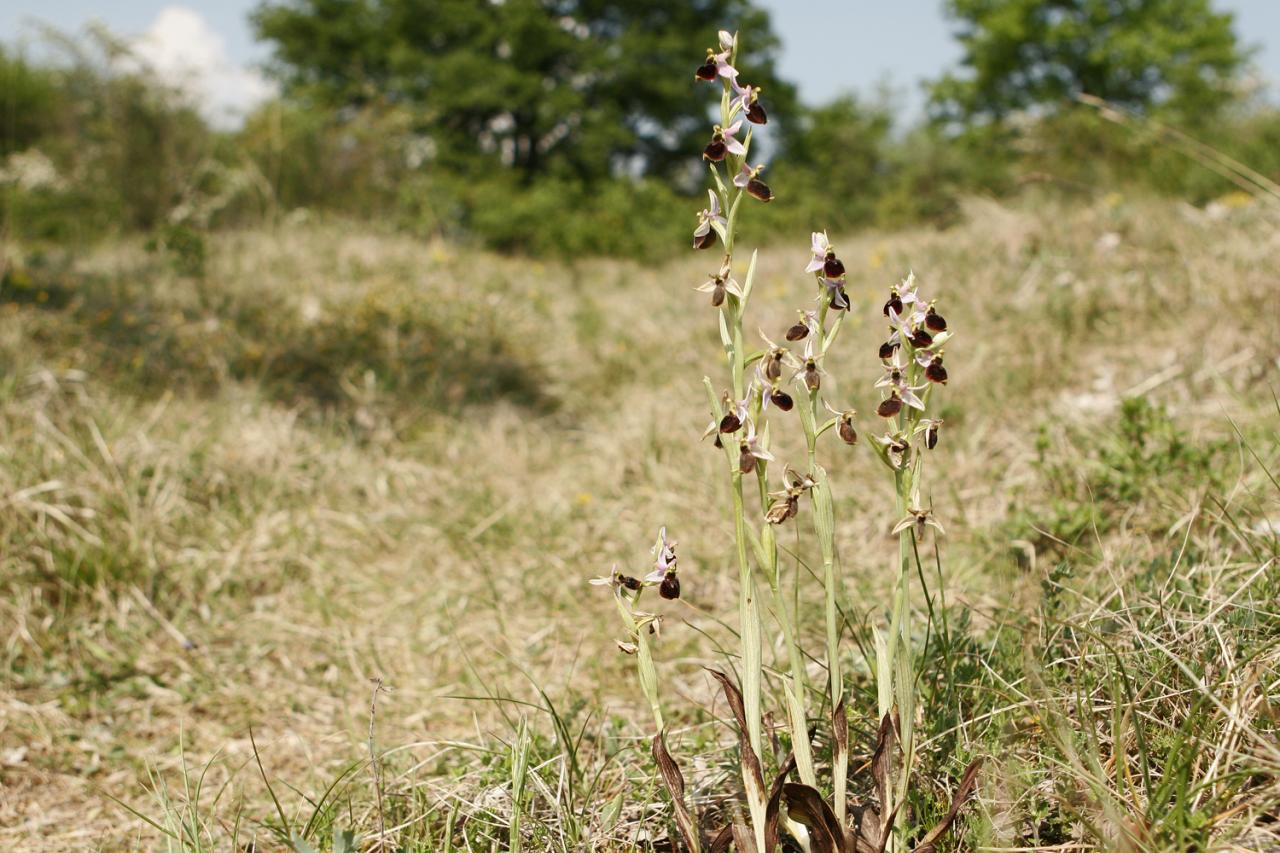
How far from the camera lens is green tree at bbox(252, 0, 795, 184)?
13852mm

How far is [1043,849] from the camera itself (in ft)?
4.24

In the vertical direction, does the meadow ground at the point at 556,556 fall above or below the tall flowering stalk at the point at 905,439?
below

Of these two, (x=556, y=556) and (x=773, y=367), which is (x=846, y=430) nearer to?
(x=773, y=367)

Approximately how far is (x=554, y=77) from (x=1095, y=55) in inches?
549


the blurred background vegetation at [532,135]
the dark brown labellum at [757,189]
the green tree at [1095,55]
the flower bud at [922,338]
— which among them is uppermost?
the green tree at [1095,55]

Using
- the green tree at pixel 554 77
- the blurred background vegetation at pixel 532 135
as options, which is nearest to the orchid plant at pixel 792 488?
the blurred background vegetation at pixel 532 135

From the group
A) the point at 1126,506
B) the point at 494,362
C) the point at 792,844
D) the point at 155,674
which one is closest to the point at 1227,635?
the point at 792,844

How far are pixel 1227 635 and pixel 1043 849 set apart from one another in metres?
0.53

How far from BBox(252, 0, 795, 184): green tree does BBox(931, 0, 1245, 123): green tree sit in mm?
9961

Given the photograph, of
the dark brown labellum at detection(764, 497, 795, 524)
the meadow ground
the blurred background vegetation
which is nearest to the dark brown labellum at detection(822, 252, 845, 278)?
the dark brown labellum at detection(764, 497, 795, 524)

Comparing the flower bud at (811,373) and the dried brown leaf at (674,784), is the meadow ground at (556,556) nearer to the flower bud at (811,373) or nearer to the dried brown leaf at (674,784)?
the dried brown leaf at (674,784)

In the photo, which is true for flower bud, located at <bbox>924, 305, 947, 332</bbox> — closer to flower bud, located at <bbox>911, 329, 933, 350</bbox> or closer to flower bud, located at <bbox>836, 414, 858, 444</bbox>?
flower bud, located at <bbox>911, 329, 933, 350</bbox>

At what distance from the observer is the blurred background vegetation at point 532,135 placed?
9.19 meters

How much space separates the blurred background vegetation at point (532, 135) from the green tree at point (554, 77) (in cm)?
4
